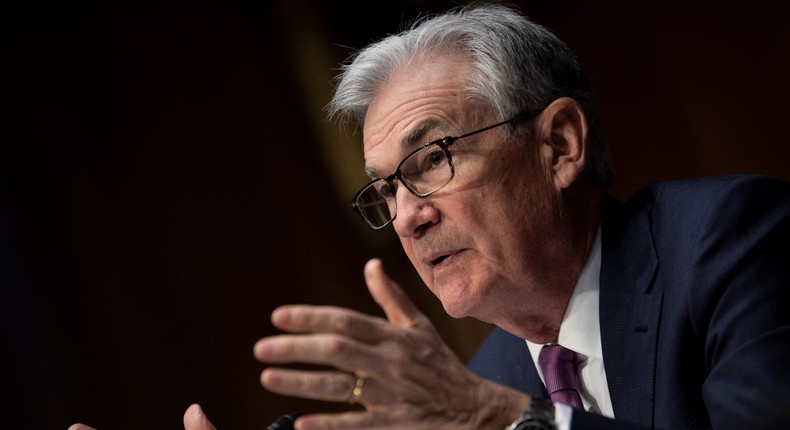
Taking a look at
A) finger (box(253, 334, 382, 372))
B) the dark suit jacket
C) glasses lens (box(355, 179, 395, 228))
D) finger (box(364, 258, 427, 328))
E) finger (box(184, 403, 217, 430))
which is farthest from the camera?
glasses lens (box(355, 179, 395, 228))

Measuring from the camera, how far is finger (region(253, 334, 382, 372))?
3.38 ft

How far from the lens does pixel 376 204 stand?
2.03 m

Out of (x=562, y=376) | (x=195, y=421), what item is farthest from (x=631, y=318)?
(x=195, y=421)

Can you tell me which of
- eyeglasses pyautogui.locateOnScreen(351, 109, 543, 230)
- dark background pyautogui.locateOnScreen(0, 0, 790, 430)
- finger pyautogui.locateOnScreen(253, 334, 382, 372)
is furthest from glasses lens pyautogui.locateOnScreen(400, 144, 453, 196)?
dark background pyautogui.locateOnScreen(0, 0, 790, 430)

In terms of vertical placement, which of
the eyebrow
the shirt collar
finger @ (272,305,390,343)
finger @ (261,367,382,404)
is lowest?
the shirt collar

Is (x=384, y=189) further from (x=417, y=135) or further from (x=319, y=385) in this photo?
(x=319, y=385)

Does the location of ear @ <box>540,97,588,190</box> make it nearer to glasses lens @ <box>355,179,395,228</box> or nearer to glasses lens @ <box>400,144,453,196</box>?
glasses lens @ <box>400,144,453,196</box>

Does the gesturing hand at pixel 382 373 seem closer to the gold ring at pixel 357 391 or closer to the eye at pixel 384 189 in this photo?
the gold ring at pixel 357 391

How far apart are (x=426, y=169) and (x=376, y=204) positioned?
236 millimetres

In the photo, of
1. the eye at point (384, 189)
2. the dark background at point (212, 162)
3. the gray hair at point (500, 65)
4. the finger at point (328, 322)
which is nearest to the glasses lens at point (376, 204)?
the eye at point (384, 189)

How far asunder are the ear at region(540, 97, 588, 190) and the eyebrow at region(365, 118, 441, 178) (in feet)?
0.86

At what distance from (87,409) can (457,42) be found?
5.93 feet

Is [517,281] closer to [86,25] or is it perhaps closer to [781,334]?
[781,334]

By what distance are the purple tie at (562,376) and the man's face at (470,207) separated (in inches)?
5.9
